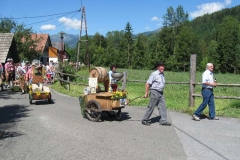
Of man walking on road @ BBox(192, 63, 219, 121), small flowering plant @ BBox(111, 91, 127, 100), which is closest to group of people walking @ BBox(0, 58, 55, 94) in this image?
small flowering plant @ BBox(111, 91, 127, 100)

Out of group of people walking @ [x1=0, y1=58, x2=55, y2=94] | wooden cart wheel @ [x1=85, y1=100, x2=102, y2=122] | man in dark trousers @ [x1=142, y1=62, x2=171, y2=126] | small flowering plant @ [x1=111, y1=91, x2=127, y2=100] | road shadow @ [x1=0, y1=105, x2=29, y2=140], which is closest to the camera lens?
road shadow @ [x1=0, y1=105, x2=29, y2=140]

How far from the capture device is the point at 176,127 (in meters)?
7.98

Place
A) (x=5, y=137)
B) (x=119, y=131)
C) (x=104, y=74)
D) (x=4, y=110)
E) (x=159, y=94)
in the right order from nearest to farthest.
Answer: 1. (x=5, y=137)
2. (x=119, y=131)
3. (x=159, y=94)
4. (x=104, y=74)
5. (x=4, y=110)

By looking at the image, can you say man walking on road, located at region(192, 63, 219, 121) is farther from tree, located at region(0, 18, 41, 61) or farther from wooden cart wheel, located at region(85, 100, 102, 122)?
tree, located at region(0, 18, 41, 61)

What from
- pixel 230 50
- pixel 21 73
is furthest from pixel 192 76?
pixel 230 50

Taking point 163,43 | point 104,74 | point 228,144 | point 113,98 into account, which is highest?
point 163,43

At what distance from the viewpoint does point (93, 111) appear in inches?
348

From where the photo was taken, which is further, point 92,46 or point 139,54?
point 92,46

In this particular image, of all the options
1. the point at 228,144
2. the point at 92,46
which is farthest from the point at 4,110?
the point at 92,46

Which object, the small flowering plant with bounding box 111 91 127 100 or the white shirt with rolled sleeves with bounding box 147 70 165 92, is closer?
the white shirt with rolled sleeves with bounding box 147 70 165 92

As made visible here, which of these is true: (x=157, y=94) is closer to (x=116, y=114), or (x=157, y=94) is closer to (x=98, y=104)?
(x=116, y=114)

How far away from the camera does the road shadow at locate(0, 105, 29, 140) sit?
24.2ft

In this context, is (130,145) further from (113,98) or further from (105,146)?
(113,98)

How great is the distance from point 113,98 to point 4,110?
499 cm
